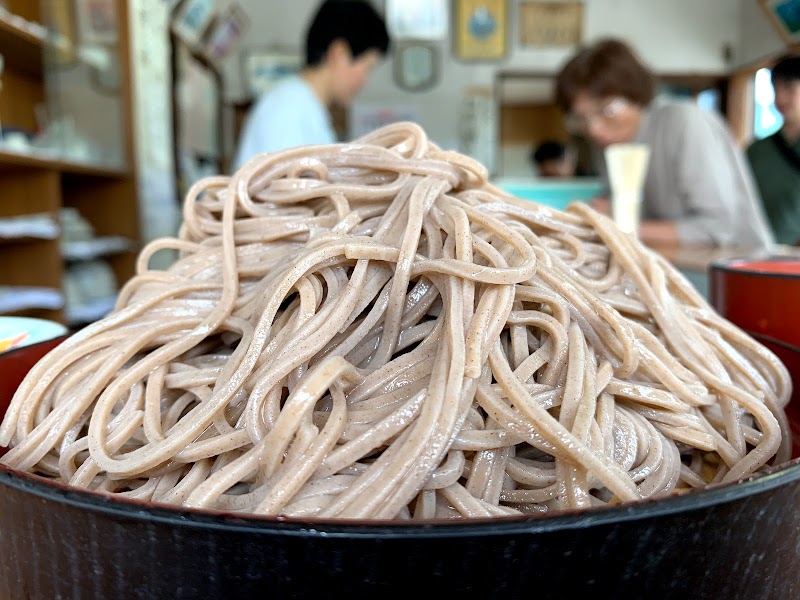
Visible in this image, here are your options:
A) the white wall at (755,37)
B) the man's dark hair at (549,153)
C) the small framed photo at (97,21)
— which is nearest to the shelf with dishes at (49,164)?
the small framed photo at (97,21)

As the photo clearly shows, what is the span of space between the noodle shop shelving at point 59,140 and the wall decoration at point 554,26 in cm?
345

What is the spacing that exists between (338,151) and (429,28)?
17.2 feet

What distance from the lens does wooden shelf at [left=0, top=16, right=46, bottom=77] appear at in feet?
Result: 8.41

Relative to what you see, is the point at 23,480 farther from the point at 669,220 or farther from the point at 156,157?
the point at 156,157

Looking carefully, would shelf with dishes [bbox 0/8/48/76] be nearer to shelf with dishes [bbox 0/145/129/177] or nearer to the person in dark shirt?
shelf with dishes [bbox 0/145/129/177]

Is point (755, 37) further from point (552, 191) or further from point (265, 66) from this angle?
point (265, 66)

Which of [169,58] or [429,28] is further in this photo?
[429,28]

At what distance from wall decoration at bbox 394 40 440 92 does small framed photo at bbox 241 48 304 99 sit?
2.74 ft

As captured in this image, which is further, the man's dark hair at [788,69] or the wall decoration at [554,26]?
the wall decoration at [554,26]

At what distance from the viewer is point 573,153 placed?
8812 mm

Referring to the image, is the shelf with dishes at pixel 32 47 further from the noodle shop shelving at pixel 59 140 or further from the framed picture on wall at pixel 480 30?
the framed picture on wall at pixel 480 30

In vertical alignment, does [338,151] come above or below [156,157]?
below

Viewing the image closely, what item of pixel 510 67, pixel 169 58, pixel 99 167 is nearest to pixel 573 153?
pixel 510 67

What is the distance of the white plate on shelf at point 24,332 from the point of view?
734 millimetres
